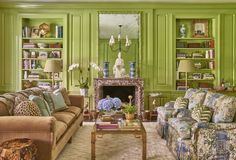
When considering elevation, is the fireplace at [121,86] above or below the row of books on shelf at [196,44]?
below

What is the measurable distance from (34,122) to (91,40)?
4.55 meters

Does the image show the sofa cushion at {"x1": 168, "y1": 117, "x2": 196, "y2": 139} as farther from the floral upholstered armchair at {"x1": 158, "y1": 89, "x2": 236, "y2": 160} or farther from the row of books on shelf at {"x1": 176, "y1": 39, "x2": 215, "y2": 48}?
the row of books on shelf at {"x1": 176, "y1": 39, "x2": 215, "y2": 48}

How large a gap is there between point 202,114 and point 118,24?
4.29 m

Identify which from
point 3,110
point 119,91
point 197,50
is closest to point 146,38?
point 197,50

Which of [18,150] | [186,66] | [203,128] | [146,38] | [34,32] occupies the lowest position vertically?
[18,150]

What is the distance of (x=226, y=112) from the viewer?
3.89 meters

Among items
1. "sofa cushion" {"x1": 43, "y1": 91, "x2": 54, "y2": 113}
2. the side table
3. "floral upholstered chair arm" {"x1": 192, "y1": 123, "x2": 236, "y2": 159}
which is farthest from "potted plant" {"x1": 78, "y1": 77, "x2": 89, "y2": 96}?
"floral upholstered chair arm" {"x1": 192, "y1": 123, "x2": 236, "y2": 159}

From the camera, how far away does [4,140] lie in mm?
3463

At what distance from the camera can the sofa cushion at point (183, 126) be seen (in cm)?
383

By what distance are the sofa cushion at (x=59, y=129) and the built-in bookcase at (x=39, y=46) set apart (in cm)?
353

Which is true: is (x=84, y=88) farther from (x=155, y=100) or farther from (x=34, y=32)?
(x=34, y=32)

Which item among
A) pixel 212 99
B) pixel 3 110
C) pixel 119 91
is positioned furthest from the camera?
pixel 119 91

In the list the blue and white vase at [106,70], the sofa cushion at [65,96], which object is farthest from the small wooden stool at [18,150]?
the blue and white vase at [106,70]

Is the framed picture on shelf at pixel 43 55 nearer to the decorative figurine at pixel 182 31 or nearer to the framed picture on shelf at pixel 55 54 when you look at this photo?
the framed picture on shelf at pixel 55 54
